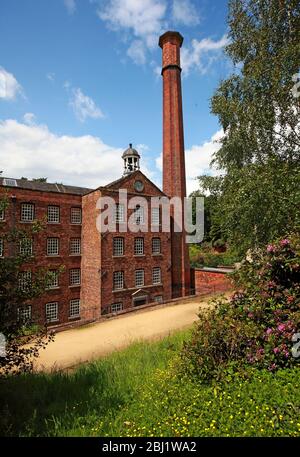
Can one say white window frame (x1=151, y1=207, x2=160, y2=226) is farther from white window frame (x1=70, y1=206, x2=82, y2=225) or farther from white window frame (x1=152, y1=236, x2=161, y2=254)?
white window frame (x1=70, y1=206, x2=82, y2=225)

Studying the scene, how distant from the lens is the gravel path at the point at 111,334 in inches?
407

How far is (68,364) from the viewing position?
973 cm

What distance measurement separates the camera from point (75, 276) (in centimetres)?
2367

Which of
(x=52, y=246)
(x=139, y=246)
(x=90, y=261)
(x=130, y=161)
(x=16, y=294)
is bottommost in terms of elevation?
(x=90, y=261)

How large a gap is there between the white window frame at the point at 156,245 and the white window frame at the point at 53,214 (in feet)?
29.1

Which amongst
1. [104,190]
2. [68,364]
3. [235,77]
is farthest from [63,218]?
[235,77]

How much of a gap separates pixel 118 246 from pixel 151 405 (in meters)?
17.9

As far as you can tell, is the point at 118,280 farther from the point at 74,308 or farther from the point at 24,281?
the point at 24,281

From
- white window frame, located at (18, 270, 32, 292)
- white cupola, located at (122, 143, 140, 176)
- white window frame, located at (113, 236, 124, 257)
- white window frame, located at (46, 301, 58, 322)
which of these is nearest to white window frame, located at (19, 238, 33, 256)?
white window frame, located at (18, 270, 32, 292)

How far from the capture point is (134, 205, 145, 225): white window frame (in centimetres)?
2419

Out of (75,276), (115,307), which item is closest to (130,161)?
(75,276)

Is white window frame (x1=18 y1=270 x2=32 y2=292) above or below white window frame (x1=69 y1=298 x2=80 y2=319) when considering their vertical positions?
above

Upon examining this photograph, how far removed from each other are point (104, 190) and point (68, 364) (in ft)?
49.1

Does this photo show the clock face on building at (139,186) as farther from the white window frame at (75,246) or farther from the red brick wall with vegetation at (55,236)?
the white window frame at (75,246)
